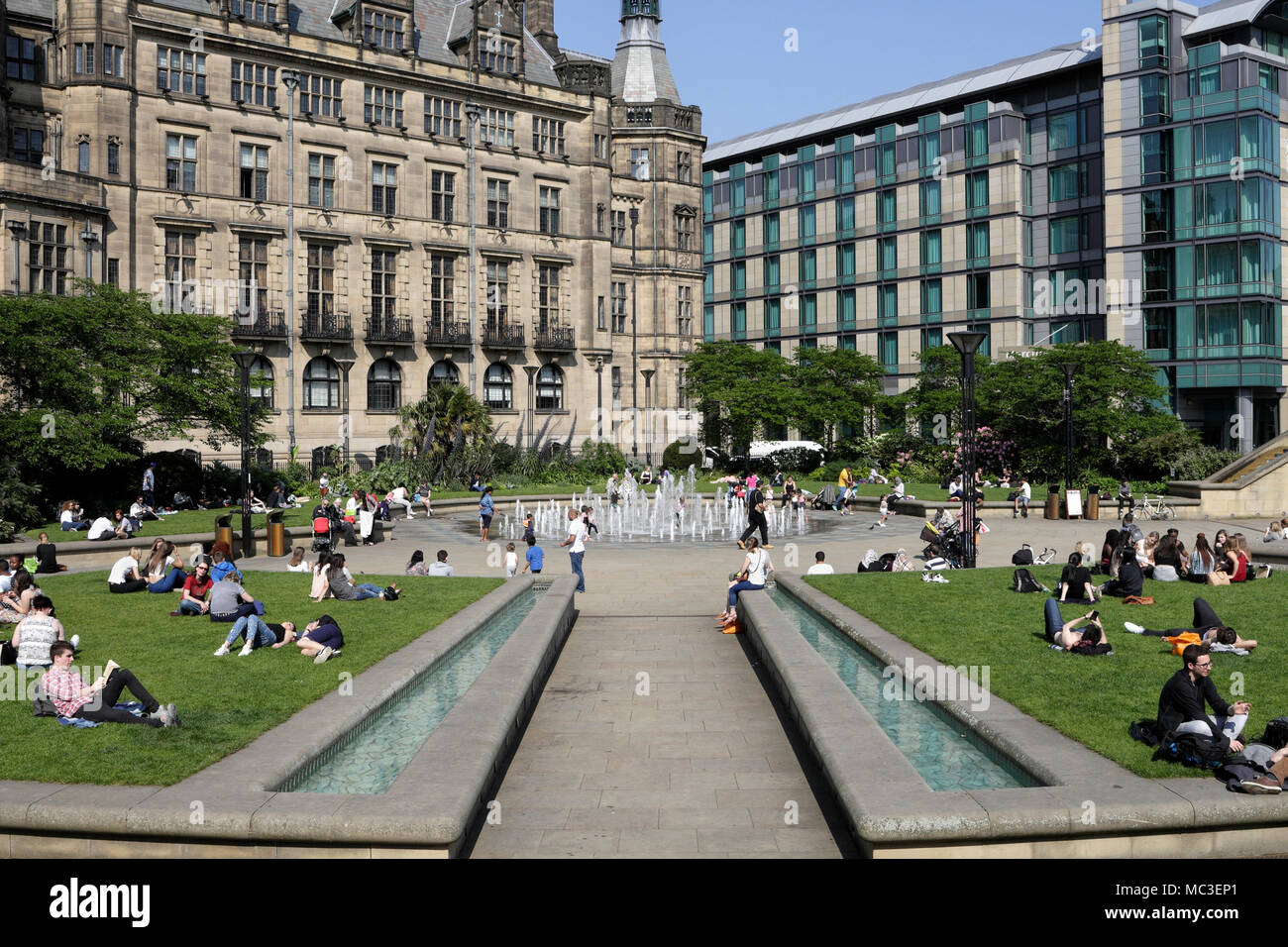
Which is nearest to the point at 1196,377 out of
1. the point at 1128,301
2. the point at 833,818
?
the point at 1128,301

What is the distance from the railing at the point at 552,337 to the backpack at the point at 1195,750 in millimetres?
55393

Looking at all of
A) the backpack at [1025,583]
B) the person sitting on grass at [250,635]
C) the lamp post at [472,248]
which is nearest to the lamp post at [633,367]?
the lamp post at [472,248]

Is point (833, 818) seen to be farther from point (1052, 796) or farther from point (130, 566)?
point (130, 566)

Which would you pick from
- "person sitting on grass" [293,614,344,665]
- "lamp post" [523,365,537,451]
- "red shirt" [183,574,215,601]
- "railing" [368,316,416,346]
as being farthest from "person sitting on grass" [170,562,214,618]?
"lamp post" [523,365,537,451]

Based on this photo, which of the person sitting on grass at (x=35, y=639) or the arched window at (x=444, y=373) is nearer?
the person sitting on grass at (x=35, y=639)

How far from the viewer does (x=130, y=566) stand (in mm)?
20938

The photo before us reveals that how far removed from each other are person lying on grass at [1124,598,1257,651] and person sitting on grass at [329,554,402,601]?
490 inches

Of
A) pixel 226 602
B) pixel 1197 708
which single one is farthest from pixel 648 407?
pixel 1197 708

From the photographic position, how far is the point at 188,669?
14000 millimetres

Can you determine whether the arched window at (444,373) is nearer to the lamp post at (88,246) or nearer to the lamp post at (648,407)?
the lamp post at (648,407)

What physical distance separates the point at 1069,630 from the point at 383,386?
48240 millimetres

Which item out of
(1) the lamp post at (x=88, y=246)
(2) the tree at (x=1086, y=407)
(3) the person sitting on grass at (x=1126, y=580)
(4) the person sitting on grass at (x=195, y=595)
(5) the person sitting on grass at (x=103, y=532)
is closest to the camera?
(4) the person sitting on grass at (x=195, y=595)

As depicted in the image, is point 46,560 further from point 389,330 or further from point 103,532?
point 389,330

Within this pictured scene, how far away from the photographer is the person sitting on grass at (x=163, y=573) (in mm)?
20812
